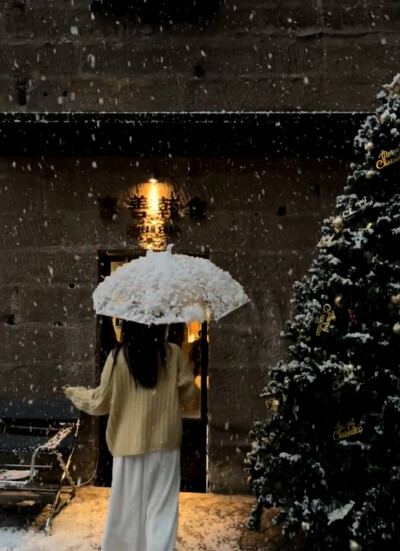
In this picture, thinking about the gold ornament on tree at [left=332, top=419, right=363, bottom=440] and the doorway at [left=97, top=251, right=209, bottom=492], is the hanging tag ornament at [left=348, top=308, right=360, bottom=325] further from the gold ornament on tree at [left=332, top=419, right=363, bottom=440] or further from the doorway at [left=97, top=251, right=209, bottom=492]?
the doorway at [left=97, top=251, right=209, bottom=492]

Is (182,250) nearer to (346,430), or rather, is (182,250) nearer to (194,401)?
(194,401)

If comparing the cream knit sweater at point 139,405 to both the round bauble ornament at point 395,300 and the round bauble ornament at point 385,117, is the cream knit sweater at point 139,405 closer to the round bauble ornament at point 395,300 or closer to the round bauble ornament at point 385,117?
the round bauble ornament at point 395,300

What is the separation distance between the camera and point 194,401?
6.68 meters

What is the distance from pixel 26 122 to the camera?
6.15 meters

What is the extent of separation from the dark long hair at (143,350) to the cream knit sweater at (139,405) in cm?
5

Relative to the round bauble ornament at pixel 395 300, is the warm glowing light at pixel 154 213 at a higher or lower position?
higher

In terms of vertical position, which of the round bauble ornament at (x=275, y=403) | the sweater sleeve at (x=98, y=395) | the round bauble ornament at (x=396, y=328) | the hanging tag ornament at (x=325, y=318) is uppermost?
the hanging tag ornament at (x=325, y=318)

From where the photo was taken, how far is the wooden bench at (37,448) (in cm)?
538

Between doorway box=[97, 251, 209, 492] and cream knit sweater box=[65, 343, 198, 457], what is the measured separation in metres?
2.37

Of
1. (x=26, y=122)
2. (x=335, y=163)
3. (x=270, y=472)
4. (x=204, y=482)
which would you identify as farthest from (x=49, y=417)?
(x=335, y=163)

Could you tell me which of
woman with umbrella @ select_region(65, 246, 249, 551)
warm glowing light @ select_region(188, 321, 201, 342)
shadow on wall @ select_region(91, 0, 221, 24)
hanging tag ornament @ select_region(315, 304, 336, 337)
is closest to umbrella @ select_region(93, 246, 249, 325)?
woman with umbrella @ select_region(65, 246, 249, 551)

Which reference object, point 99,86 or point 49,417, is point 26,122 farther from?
point 49,417

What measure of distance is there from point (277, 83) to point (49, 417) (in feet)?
15.2

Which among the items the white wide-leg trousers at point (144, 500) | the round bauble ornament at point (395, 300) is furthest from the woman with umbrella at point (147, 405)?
the round bauble ornament at point (395, 300)
